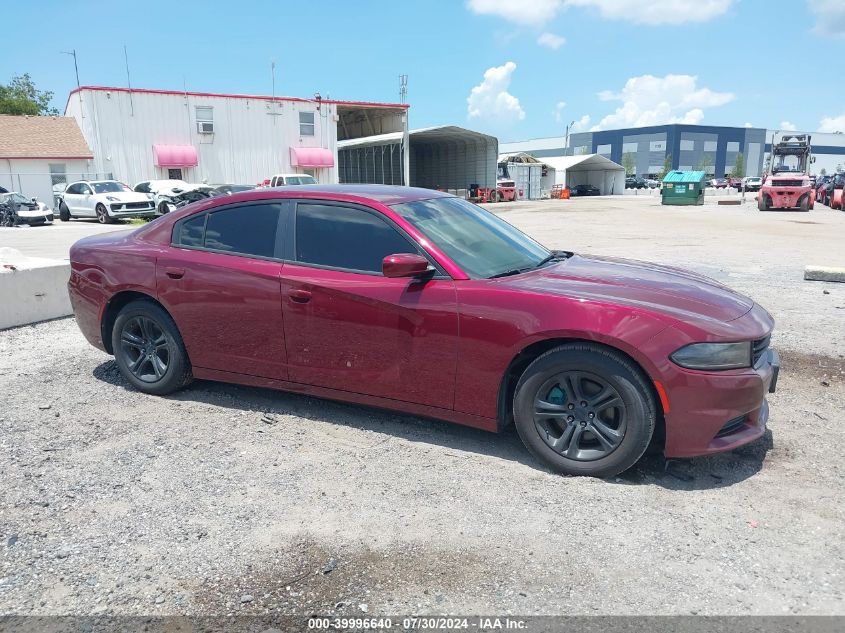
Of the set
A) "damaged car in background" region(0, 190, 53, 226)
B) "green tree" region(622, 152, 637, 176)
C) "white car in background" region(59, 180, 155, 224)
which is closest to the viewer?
"damaged car in background" region(0, 190, 53, 226)

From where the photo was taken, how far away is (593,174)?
2516 inches

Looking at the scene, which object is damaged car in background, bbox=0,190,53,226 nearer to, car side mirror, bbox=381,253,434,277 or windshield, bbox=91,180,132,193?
windshield, bbox=91,180,132,193

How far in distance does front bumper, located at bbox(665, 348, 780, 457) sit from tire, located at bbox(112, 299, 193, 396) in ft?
11.3

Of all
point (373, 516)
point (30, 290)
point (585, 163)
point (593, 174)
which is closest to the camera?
point (373, 516)

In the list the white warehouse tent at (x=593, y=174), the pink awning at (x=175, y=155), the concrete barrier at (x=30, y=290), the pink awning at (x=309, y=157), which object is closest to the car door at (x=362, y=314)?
the concrete barrier at (x=30, y=290)

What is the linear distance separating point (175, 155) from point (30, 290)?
89.1 feet

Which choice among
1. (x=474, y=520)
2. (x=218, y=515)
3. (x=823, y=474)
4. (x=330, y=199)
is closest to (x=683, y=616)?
(x=474, y=520)

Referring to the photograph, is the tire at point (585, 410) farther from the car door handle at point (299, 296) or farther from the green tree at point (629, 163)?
the green tree at point (629, 163)

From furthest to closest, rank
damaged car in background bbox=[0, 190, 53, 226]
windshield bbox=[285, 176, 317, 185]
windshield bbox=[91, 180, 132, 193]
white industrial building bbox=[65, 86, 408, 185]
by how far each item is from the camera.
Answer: white industrial building bbox=[65, 86, 408, 185] → windshield bbox=[285, 176, 317, 185] → windshield bbox=[91, 180, 132, 193] → damaged car in background bbox=[0, 190, 53, 226]

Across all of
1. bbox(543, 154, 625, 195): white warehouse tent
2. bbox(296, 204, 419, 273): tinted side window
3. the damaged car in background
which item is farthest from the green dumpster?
bbox(296, 204, 419, 273): tinted side window

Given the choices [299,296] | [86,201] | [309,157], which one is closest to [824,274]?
[299,296]

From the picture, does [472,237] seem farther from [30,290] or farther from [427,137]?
[427,137]

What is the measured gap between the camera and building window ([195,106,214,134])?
108ft

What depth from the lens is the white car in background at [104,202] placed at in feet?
79.3
